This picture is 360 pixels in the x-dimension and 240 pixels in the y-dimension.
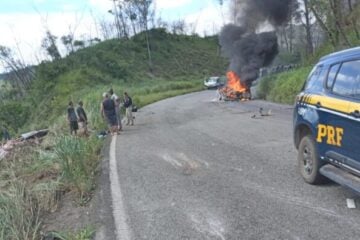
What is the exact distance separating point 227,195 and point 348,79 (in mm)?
2345

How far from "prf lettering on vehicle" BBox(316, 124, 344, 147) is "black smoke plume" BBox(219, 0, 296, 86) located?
99.0 ft

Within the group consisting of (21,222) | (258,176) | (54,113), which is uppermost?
(21,222)

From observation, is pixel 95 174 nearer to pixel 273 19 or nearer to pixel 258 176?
pixel 258 176

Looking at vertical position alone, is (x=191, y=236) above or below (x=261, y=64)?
above

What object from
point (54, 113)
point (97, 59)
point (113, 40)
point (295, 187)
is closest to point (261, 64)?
point (54, 113)

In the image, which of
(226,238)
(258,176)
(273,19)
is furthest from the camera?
(273,19)

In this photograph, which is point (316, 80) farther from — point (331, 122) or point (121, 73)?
point (121, 73)

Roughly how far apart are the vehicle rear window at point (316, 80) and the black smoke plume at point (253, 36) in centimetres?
2934

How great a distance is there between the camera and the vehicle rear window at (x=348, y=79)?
599cm

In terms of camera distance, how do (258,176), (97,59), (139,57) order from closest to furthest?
(258,176), (97,59), (139,57)

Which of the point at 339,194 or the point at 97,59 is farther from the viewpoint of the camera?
the point at 97,59

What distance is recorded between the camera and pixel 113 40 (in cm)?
7169

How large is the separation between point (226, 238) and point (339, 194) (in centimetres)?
220

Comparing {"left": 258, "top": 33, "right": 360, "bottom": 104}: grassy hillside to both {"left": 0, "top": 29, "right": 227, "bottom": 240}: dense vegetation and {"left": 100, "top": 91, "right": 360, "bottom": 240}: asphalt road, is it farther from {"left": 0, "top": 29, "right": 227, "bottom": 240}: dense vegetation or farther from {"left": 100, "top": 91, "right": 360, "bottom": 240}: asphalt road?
{"left": 100, "top": 91, "right": 360, "bottom": 240}: asphalt road
